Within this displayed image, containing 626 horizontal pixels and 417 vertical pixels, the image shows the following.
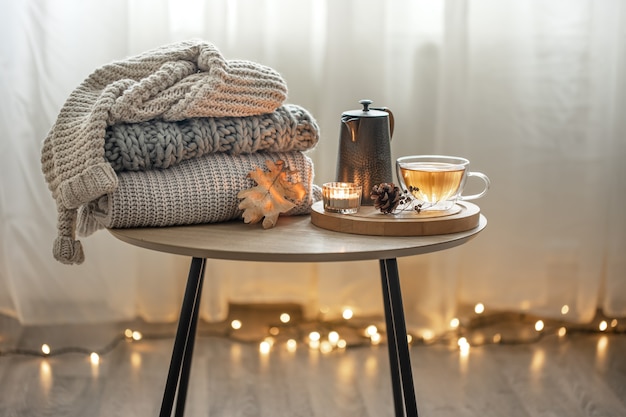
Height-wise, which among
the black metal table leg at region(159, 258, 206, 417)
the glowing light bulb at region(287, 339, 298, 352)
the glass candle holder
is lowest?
the glowing light bulb at region(287, 339, 298, 352)

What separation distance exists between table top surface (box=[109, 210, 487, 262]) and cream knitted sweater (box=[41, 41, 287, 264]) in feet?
0.32

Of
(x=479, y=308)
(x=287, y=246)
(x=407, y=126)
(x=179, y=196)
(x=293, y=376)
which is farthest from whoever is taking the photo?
(x=479, y=308)

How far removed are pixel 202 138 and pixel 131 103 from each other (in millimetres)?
114

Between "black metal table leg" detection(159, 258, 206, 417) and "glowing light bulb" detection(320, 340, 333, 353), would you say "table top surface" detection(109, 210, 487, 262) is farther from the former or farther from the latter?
"glowing light bulb" detection(320, 340, 333, 353)

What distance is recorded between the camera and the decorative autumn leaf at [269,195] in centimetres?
113

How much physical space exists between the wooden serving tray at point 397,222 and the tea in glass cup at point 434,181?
0.10 ft

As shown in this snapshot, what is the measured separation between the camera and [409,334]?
6.48 feet

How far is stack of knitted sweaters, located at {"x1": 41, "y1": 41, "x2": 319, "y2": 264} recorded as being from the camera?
109 cm

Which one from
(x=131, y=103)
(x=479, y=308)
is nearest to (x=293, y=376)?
(x=479, y=308)

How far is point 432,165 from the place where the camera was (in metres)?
1.19

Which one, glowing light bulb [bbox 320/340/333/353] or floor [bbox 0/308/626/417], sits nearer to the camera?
floor [bbox 0/308/626/417]

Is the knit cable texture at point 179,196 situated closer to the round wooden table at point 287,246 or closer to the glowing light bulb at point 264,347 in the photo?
the round wooden table at point 287,246

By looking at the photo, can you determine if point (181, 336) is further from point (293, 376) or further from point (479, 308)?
point (479, 308)

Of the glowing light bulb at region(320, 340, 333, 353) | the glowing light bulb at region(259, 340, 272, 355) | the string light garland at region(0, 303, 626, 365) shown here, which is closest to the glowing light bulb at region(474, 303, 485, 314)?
the string light garland at region(0, 303, 626, 365)
